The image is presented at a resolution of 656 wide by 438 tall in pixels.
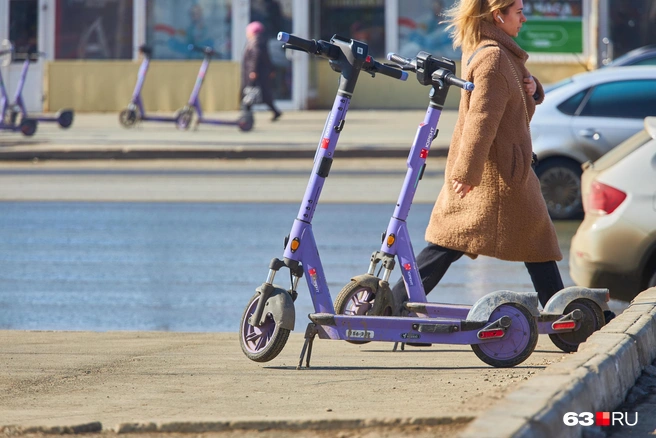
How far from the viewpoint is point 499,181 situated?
562 centimetres

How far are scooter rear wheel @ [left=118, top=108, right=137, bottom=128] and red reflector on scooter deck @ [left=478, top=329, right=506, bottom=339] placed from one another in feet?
56.4

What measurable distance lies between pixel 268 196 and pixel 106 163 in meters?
5.08

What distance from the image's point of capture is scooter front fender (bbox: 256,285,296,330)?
5262mm

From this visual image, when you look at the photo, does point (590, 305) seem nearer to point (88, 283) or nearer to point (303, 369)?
point (303, 369)


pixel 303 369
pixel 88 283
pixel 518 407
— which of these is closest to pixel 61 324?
pixel 88 283

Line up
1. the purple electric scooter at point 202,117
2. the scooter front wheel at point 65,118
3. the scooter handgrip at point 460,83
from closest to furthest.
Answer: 1. the scooter handgrip at point 460,83
2. the purple electric scooter at point 202,117
3. the scooter front wheel at point 65,118

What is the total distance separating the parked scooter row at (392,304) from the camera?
5.29m

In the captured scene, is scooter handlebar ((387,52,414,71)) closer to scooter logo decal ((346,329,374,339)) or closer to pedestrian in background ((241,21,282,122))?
scooter logo decal ((346,329,374,339))

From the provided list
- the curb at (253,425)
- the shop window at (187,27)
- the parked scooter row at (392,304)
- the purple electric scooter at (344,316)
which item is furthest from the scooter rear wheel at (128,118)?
the curb at (253,425)

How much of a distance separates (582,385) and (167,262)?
6.02 m

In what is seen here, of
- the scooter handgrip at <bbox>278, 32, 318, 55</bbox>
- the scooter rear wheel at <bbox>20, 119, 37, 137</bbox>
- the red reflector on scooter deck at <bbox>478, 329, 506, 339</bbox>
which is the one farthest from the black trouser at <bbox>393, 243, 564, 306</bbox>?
the scooter rear wheel at <bbox>20, 119, 37, 137</bbox>

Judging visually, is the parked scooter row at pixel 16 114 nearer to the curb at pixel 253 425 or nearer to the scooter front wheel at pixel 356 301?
the scooter front wheel at pixel 356 301

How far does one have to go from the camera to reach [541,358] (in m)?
5.69

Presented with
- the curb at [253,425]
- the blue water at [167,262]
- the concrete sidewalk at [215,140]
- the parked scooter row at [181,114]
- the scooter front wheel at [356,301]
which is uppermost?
the parked scooter row at [181,114]
